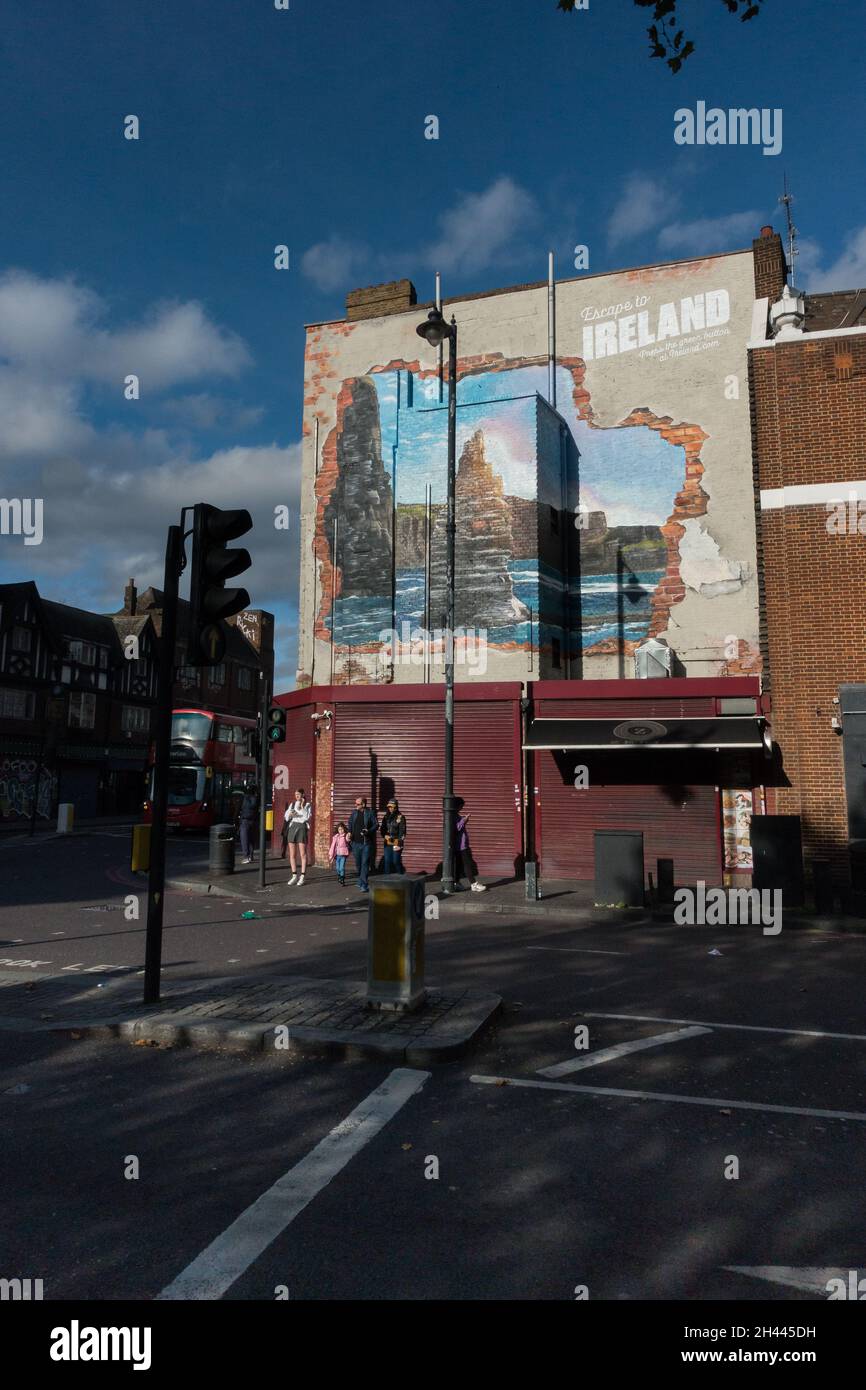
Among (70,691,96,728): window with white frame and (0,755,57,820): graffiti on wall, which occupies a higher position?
(70,691,96,728): window with white frame

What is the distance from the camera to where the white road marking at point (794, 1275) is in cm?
338

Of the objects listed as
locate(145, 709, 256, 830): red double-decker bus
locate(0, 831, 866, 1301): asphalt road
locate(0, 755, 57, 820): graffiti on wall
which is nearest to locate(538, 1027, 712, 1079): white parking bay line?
locate(0, 831, 866, 1301): asphalt road

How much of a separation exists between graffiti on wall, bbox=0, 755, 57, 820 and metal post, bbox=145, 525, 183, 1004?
37038 mm

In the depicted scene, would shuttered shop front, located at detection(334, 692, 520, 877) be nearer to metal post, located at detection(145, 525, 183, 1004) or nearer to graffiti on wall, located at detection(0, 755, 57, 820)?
metal post, located at detection(145, 525, 183, 1004)

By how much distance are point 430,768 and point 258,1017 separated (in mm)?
13402

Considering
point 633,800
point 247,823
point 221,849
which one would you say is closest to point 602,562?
point 633,800

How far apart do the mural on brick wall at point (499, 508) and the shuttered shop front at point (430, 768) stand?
320cm

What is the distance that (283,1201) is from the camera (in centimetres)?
405

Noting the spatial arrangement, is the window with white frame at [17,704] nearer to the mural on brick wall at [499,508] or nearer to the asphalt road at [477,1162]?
the mural on brick wall at [499,508]

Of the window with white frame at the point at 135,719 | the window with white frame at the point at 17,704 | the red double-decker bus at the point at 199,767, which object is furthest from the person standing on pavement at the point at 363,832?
the window with white frame at the point at 135,719

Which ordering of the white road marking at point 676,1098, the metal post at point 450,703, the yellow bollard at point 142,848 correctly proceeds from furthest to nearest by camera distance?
the metal post at point 450,703 < the yellow bollard at point 142,848 < the white road marking at point 676,1098

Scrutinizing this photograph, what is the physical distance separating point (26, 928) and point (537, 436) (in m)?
16.1

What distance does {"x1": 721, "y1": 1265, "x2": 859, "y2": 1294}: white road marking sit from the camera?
338 centimetres

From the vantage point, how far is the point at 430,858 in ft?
65.6
